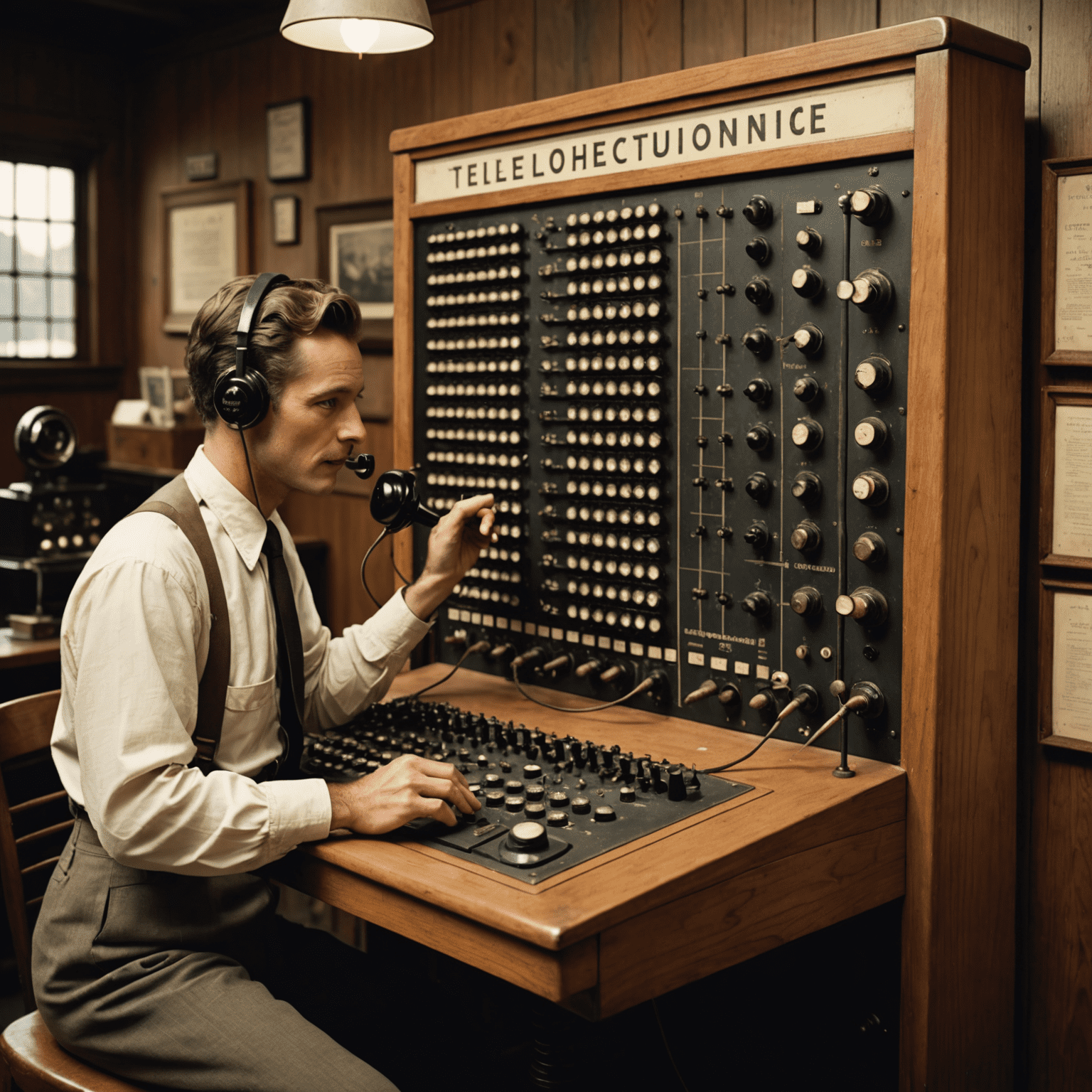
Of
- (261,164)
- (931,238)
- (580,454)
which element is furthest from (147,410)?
(931,238)

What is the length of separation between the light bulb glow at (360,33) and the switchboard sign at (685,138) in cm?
28

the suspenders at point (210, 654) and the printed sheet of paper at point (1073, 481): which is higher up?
the printed sheet of paper at point (1073, 481)

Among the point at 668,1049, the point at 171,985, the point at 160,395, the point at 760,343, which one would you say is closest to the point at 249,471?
the point at 171,985

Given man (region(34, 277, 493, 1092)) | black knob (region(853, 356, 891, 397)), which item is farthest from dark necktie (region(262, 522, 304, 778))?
black knob (region(853, 356, 891, 397))

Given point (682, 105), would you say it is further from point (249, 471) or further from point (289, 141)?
point (289, 141)

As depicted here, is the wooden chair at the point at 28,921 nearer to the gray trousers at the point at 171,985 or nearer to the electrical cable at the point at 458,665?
the gray trousers at the point at 171,985

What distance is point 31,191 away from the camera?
187 inches

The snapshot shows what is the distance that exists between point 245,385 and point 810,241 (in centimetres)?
94

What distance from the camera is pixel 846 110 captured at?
1.90 meters

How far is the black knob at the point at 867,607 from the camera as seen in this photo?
1900mm

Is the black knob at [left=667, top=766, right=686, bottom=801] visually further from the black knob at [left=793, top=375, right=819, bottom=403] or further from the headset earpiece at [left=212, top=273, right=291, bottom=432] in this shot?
the headset earpiece at [left=212, top=273, right=291, bottom=432]

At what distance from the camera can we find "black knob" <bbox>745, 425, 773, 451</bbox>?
205 centimetres

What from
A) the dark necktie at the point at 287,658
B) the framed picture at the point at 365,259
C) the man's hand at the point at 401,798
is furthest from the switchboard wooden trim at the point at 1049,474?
the framed picture at the point at 365,259

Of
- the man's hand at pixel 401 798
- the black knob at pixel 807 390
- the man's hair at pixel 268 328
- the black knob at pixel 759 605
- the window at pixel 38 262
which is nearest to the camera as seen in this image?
the man's hand at pixel 401 798
